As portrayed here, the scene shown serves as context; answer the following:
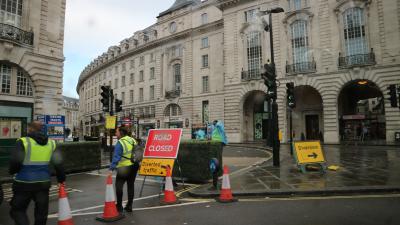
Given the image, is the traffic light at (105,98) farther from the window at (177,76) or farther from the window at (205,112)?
the window at (177,76)

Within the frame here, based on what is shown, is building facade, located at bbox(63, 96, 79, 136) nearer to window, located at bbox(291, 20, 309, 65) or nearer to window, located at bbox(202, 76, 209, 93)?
window, located at bbox(202, 76, 209, 93)

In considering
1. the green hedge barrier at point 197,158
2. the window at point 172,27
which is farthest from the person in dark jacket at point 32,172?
the window at point 172,27

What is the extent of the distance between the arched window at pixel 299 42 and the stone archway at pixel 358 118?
203 inches

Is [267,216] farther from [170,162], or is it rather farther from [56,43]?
[56,43]

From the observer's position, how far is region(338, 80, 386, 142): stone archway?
107ft

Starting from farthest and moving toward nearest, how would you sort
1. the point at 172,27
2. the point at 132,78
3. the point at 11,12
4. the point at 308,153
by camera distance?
the point at 132,78 → the point at 172,27 → the point at 11,12 → the point at 308,153

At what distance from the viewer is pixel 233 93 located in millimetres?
38281

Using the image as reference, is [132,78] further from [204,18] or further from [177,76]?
[204,18]

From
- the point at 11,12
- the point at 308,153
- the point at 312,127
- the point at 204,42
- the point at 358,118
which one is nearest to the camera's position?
the point at 308,153

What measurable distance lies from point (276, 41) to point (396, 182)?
1143 inches

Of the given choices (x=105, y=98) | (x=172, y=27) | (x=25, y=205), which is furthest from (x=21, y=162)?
(x=172, y=27)

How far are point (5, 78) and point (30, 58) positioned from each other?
182cm

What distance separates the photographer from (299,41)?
3403 centimetres

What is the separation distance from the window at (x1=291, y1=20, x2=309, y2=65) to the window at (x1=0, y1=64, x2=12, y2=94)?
26392 millimetres
